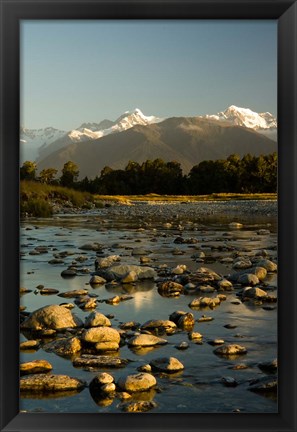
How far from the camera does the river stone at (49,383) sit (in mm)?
2191

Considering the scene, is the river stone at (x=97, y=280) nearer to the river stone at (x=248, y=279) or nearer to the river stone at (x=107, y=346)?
the river stone at (x=107, y=346)

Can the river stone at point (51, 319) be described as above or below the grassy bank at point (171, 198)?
below

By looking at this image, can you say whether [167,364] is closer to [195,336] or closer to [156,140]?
[195,336]

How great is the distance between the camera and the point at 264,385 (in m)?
2.23

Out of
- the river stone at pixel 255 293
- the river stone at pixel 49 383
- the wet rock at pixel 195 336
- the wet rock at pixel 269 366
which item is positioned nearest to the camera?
the river stone at pixel 49 383

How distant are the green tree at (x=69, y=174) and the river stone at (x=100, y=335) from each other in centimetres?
74

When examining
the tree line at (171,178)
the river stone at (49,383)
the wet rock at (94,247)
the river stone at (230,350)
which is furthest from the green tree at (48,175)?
the river stone at (230,350)

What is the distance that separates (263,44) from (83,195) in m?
1.14

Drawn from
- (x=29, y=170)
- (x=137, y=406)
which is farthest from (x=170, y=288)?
(x=29, y=170)

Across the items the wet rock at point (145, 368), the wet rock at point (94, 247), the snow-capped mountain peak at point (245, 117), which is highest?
the snow-capped mountain peak at point (245, 117)

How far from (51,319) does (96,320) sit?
207 millimetres

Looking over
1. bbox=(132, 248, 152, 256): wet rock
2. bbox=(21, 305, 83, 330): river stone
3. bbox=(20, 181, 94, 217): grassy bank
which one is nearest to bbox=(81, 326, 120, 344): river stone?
bbox=(21, 305, 83, 330): river stone
